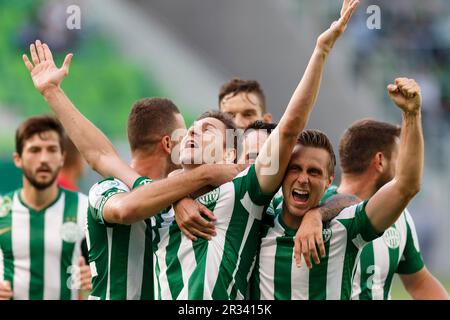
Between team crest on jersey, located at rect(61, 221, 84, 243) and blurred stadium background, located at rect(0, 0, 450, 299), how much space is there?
815 cm

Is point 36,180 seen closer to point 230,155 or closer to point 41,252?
point 41,252

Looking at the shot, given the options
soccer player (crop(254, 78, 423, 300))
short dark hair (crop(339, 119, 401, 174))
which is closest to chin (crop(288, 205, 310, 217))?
soccer player (crop(254, 78, 423, 300))

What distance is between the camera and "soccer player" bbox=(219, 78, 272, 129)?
235 inches

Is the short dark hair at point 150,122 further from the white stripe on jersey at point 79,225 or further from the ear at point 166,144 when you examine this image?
the white stripe on jersey at point 79,225

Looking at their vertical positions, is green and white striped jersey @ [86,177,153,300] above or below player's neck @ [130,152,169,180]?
below

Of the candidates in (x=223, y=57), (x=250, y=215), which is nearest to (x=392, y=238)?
(x=250, y=215)

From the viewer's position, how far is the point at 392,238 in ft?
16.4

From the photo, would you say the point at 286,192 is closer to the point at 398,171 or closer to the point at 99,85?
the point at 398,171

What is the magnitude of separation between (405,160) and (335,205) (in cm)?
49

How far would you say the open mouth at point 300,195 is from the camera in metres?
3.93

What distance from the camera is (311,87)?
369 centimetres

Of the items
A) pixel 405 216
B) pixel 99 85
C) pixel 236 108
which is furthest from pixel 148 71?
pixel 405 216

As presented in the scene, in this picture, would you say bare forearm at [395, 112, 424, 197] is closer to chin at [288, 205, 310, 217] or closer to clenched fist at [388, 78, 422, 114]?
clenched fist at [388, 78, 422, 114]
